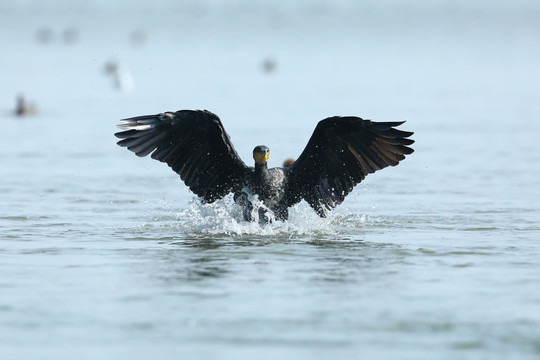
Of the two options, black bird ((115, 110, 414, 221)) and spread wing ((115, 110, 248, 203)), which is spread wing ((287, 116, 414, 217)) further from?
spread wing ((115, 110, 248, 203))

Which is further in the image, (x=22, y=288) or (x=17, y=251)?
(x=17, y=251)

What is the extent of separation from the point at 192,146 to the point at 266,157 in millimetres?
719

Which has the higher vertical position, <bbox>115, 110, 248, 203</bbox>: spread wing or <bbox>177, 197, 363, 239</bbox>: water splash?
<bbox>115, 110, 248, 203</bbox>: spread wing

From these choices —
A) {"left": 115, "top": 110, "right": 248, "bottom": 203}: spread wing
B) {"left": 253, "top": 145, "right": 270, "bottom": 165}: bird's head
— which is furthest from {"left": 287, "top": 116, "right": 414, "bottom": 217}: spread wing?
{"left": 115, "top": 110, "right": 248, "bottom": 203}: spread wing

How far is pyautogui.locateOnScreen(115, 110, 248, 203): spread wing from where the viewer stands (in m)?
11.0

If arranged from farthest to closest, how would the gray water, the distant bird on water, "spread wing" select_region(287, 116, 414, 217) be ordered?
the distant bird on water < "spread wing" select_region(287, 116, 414, 217) < the gray water

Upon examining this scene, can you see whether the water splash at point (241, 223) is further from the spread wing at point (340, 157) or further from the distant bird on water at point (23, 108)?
the distant bird on water at point (23, 108)

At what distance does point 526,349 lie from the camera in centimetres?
707

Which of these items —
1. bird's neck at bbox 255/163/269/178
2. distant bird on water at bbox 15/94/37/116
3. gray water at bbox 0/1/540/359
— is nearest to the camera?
gray water at bbox 0/1/540/359

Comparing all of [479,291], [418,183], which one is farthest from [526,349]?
[418,183]

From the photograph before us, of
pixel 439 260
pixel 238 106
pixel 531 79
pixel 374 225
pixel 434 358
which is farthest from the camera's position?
pixel 531 79

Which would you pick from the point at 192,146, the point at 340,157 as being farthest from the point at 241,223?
the point at 340,157

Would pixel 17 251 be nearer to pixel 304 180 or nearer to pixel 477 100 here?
pixel 304 180

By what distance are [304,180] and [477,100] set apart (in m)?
17.7
